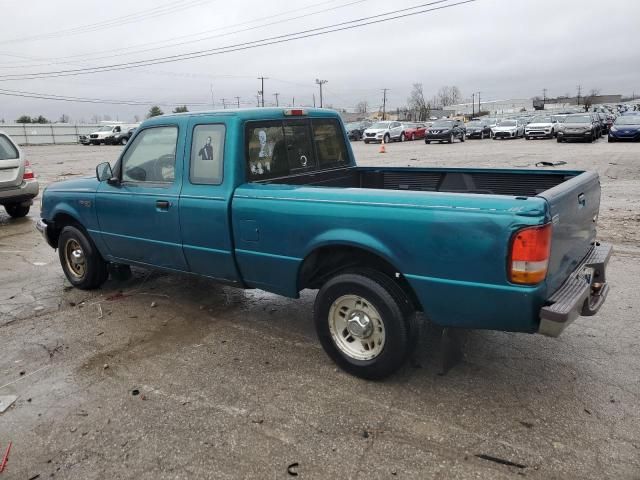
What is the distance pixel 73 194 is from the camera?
18.4 feet

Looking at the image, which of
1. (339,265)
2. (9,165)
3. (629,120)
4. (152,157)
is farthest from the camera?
(629,120)

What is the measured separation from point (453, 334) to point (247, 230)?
173 cm

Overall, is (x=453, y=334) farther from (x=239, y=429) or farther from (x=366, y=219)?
(x=239, y=429)

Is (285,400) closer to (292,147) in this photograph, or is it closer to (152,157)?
(292,147)

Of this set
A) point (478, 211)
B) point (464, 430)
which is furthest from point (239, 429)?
point (478, 211)

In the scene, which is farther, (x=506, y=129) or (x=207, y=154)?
(x=506, y=129)

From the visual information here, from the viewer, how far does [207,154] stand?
173 inches

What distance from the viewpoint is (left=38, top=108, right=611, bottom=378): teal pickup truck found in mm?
3012

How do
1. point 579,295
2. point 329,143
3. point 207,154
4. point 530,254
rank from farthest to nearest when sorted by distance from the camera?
point 329,143
point 207,154
point 579,295
point 530,254

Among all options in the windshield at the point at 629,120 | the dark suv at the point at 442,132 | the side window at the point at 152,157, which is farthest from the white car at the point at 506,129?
the side window at the point at 152,157

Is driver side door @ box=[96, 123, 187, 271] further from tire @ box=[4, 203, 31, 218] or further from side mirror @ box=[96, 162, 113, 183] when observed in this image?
tire @ box=[4, 203, 31, 218]

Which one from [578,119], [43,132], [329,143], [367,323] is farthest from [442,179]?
[43,132]

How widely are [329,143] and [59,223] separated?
10.8ft

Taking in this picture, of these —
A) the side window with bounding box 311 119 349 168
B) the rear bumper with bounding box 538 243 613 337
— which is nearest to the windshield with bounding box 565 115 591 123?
the side window with bounding box 311 119 349 168
